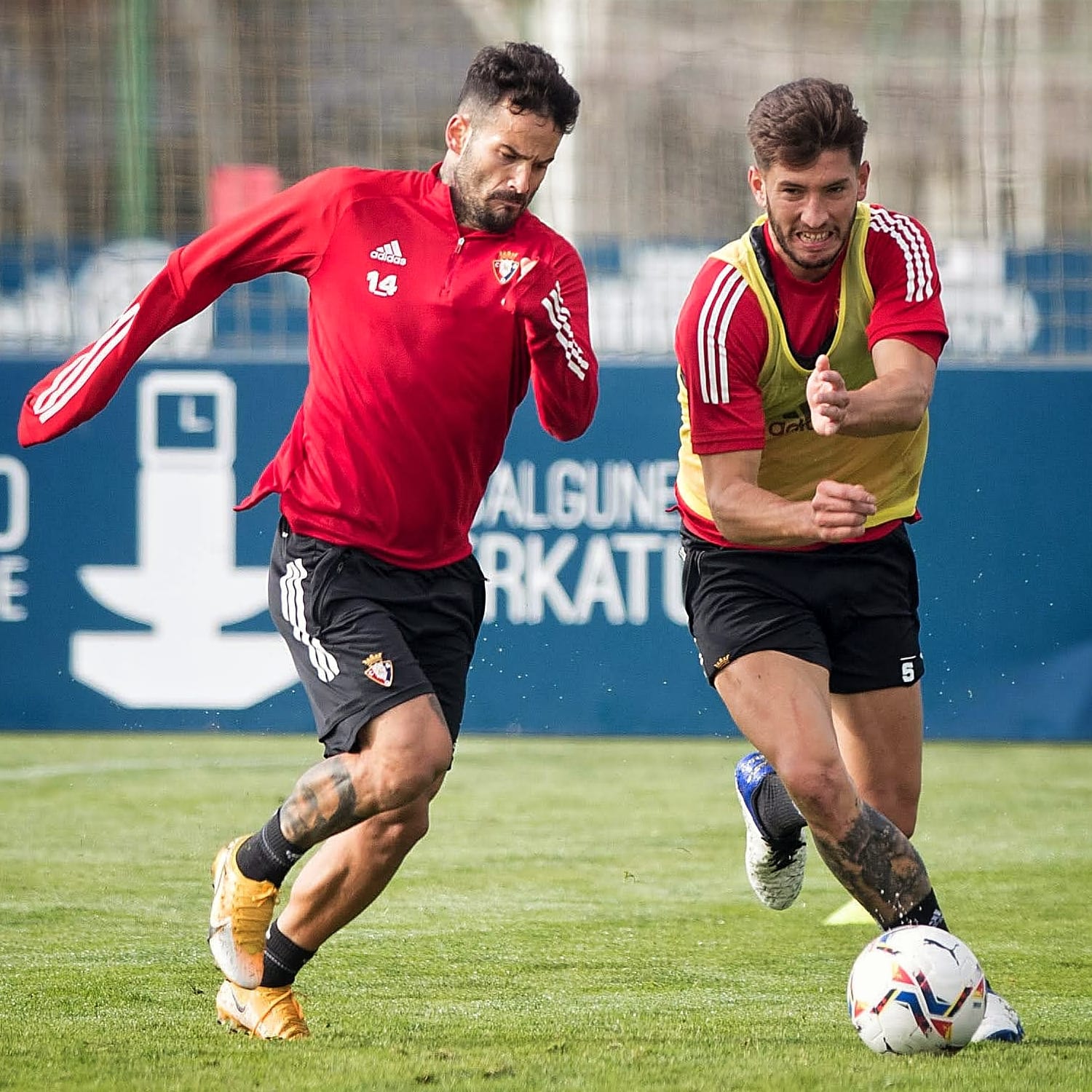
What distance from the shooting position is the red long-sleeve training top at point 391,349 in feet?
14.1

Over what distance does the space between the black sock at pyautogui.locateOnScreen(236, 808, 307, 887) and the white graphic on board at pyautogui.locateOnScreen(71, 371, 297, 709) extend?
498 centimetres

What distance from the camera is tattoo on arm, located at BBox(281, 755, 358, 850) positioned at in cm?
408

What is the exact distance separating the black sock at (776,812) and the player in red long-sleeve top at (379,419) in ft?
3.29

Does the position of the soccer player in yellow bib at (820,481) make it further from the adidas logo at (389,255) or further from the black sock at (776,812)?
the adidas logo at (389,255)

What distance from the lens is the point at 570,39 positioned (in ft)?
33.4

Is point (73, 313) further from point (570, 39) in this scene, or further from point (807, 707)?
point (807, 707)

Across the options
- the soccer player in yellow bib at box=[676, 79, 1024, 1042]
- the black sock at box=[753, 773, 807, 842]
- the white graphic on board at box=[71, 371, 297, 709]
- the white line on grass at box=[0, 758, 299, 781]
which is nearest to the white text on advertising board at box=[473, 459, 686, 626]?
the white graphic on board at box=[71, 371, 297, 709]

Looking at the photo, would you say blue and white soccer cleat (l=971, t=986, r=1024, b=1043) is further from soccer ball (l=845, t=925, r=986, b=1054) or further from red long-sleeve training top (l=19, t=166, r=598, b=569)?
red long-sleeve training top (l=19, t=166, r=598, b=569)

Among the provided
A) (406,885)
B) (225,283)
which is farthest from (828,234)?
(406,885)

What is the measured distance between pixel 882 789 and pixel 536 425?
15.8ft

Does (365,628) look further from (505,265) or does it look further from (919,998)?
(919,998)

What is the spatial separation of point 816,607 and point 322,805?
4.28ft

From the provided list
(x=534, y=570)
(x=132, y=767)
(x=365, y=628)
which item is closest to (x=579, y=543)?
(x=534, y=570)

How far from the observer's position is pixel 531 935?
5.39 metres
